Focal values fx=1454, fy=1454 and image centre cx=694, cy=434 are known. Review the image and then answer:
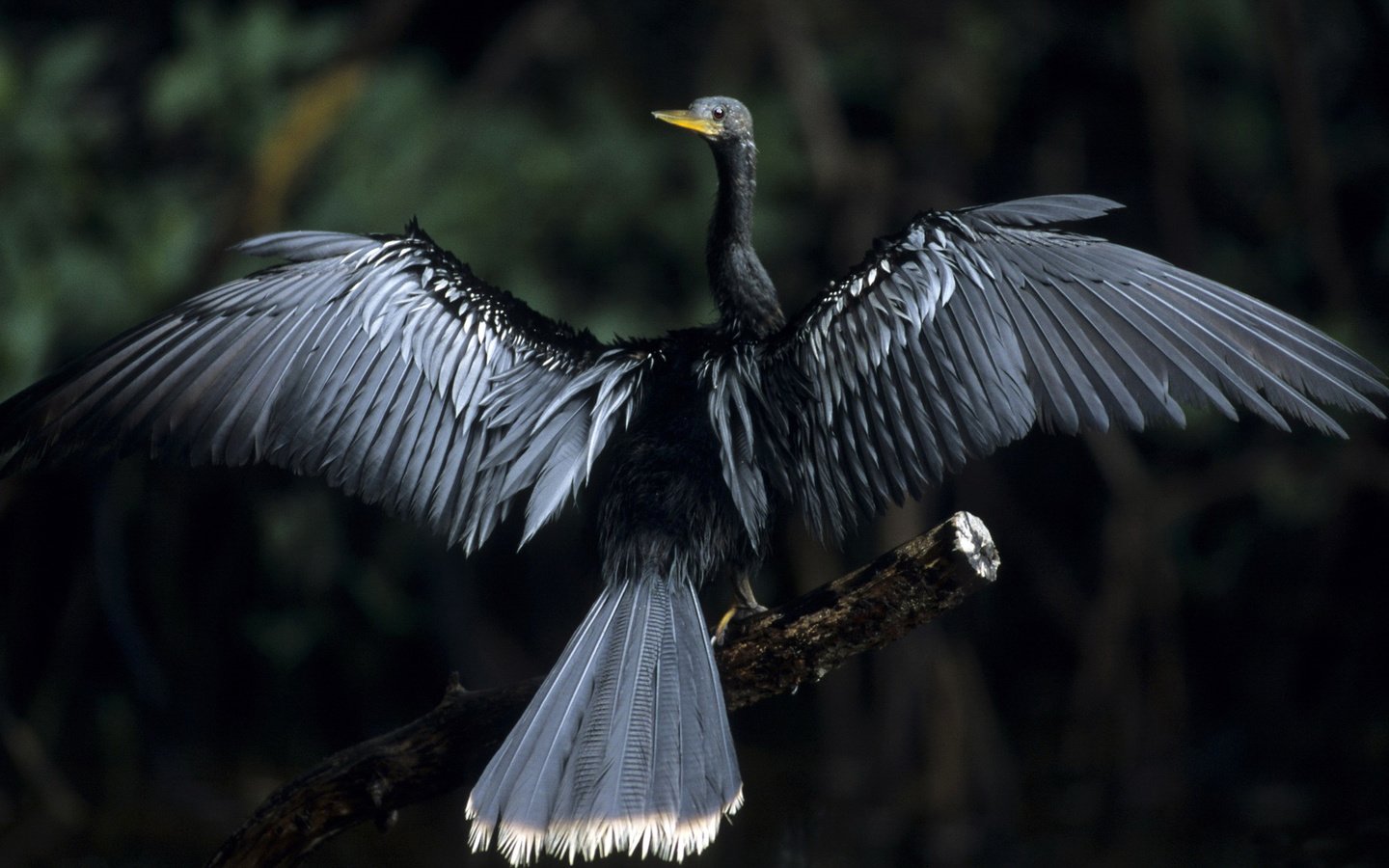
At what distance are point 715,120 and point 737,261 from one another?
1.51ft

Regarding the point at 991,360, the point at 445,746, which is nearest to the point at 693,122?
the point at 991,360

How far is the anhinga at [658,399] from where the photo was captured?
3.00 m

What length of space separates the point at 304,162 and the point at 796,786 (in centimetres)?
371

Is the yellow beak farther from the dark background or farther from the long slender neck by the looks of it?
the dark background

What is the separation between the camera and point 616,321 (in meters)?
6.48

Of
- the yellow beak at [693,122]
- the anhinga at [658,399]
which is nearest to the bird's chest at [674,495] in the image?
the anhinga at [658,399]

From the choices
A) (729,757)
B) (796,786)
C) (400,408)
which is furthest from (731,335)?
(796,786)

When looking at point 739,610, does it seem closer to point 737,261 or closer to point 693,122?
point 737,261

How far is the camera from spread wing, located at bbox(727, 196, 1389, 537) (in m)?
3.08

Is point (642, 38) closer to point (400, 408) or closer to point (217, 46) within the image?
point (217, 46)

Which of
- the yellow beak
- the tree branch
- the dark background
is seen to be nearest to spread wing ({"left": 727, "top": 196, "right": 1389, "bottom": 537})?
the tree branch

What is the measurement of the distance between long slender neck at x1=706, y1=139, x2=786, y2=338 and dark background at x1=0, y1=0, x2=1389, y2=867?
2.38 metres

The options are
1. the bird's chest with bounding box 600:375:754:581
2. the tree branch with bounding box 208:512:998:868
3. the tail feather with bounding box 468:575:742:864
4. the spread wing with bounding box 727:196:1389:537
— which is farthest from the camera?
the bird's chest with bounding box 600:375:754:581

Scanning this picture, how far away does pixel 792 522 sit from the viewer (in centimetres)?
650
